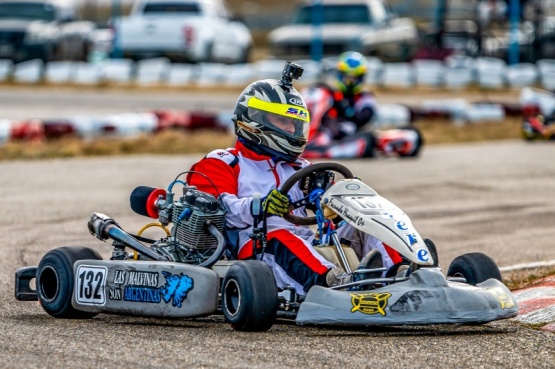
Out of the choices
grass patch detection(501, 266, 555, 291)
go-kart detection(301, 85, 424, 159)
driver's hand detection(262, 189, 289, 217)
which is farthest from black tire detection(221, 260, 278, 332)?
go-kart detection(301, 85, 424, 159)

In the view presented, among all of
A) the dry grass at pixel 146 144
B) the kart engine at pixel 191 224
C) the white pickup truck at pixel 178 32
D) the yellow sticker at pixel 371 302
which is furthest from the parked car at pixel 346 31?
the yellow sticker at pixel 371 302

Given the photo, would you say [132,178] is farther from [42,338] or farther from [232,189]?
[42,338]

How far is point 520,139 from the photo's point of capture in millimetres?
17766

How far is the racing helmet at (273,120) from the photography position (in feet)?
20.2

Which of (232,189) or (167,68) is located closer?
(232,189)

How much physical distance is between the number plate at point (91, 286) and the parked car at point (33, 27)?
1887 cm

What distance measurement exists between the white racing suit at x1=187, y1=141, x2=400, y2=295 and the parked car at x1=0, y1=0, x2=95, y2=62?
61.0 ft

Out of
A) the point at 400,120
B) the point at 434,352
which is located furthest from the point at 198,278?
the point at 400,120

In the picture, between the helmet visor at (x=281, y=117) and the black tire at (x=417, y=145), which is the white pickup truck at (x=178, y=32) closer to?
the black tire at (x=417, y=145)

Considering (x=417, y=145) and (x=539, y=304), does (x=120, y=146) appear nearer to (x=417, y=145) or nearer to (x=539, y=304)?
(x=417, y=145)

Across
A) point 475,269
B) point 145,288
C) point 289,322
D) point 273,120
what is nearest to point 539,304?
point 475,269

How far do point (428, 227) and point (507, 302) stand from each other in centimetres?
428

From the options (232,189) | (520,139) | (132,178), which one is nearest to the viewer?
(232,189)

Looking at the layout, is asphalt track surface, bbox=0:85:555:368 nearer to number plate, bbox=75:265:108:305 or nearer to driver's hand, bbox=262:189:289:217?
number plate, bbox=75:265:108:305
